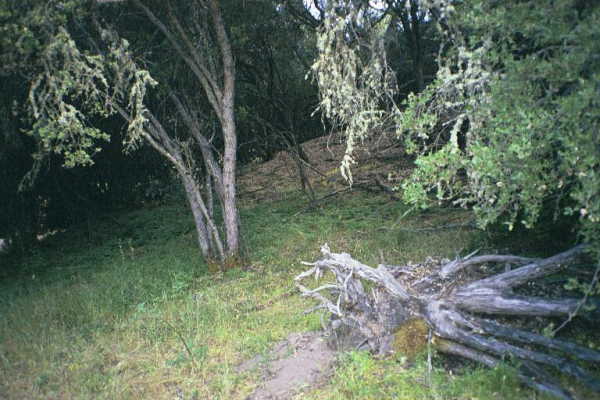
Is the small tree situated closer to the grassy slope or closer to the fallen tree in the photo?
the grassy slope

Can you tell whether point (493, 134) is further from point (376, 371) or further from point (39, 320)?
point (39, 320)

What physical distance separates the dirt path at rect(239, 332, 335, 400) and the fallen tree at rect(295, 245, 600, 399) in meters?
0.26

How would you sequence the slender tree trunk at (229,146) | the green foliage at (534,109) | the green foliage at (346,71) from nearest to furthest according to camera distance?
1. the green foliage at (534,109)
2. the green foliage at (346,71)
3. the slender tree trunk at (229,146)

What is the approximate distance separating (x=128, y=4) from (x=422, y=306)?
26.4 ft

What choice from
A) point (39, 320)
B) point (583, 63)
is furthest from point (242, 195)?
point (583, 63)

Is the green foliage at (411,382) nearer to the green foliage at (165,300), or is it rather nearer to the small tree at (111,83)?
the green foliage at (165,300)

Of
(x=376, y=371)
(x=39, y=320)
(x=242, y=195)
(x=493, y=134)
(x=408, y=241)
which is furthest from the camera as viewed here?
(x=242, y=195)

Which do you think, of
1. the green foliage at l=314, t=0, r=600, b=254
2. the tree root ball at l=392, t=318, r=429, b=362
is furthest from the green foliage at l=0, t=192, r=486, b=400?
the green foliage at l=314, t=0, r=600, b=254

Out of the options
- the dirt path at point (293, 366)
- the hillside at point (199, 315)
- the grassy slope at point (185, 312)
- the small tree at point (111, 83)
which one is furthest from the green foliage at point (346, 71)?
the small tree at point (111, 83)

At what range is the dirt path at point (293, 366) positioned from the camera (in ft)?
16.0

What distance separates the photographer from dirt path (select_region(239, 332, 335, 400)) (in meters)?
4.88

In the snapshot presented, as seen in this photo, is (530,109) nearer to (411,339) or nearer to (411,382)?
(411,339)

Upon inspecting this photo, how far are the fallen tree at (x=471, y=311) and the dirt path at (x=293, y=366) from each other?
0.26 metres

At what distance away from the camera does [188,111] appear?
10.5 m
